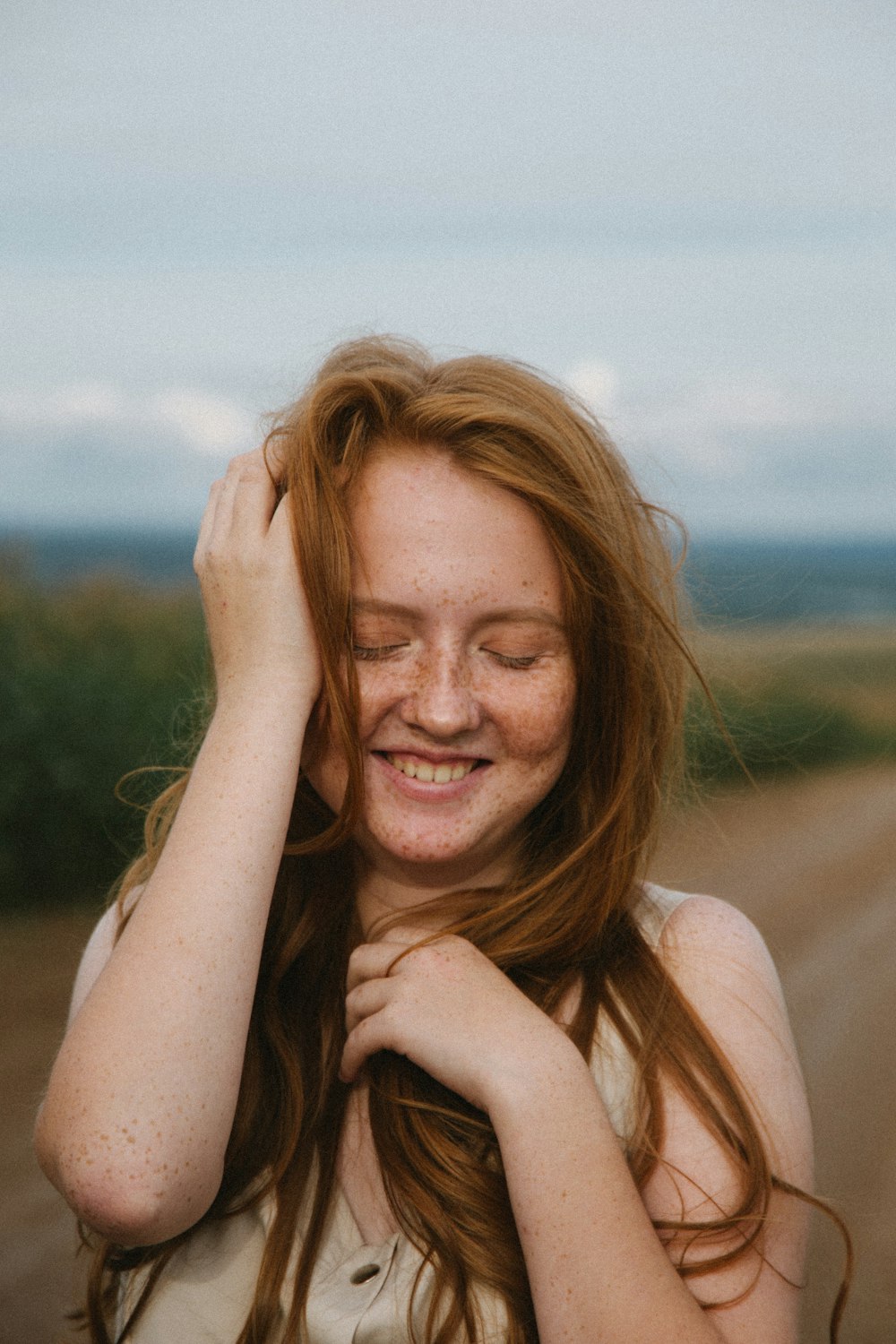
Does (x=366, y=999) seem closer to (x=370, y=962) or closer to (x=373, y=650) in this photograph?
(x=370, y=962)

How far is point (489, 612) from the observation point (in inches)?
61.4

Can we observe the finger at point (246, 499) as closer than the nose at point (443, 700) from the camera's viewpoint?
No

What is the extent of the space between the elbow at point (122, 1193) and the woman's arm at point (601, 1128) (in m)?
0.31

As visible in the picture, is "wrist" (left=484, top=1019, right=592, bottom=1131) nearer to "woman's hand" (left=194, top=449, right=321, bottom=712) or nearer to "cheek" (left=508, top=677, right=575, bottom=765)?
"cheek" (left=508, top=677, right=575, bottom=765)

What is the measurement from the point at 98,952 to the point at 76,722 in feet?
10.6

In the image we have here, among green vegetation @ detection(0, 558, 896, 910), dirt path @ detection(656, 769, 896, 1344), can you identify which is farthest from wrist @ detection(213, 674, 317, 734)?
green vegetation @ detection(0, 558, 896, 910)

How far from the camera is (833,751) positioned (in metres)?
4.04

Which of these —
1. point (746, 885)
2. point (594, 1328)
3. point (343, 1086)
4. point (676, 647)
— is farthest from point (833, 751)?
point (594, 1328)

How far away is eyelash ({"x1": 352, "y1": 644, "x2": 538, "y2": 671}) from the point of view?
159cm

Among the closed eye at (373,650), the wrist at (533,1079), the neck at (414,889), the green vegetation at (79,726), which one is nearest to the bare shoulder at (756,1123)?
the wrist at (533,1079)

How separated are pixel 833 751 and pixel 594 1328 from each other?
2.99 metres

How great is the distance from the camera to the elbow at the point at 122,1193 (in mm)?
1322

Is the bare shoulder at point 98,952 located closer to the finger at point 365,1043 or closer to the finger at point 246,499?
the finger at point 365,1043

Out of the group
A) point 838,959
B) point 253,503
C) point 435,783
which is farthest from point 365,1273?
point 838,959
